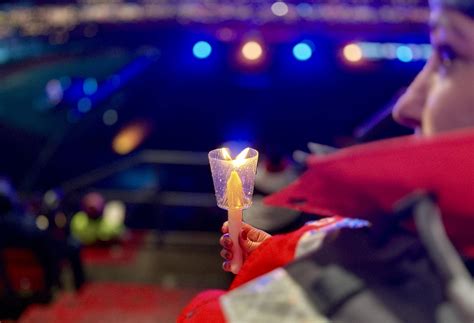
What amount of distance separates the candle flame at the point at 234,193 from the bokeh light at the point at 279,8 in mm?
7105

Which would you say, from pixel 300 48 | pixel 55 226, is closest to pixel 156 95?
pixel 300 48

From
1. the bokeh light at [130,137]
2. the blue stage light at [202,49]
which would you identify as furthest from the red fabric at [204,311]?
the bokeh light at [130,137]

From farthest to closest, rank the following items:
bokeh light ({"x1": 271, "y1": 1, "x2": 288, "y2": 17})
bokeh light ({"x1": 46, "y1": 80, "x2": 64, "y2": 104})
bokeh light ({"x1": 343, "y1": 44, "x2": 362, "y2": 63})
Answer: bokeh light ({"x1": 46, "y1": 80, "x2": 64, "y2": 104}), bokeh light ({"x1": 271, "y1": 1, "x2": 288, "y2": 17}), bokeh light ({"x1": 343, "y1": 44, "x2": 362, "y2": 63})

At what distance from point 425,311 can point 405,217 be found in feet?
0.36

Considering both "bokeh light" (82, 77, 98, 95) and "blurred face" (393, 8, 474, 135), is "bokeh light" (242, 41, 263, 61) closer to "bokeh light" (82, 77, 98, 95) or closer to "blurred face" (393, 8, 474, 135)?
"bokeh light" (82, 77, 98, 95)

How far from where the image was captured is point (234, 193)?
1154 mm

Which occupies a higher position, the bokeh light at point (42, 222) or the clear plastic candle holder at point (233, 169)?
the clear plastic candle holder at point (233, 169)

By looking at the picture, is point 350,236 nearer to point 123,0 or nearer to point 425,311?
point 425,311

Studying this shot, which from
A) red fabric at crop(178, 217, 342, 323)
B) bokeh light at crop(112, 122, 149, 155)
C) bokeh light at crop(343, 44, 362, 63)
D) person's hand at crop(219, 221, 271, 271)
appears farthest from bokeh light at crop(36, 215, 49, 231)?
bokeh light at crop(112, 122, 149, 155)

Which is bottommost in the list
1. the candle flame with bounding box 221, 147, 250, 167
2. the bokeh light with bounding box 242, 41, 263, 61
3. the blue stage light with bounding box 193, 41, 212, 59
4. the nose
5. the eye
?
the candle flame with bounding box 221, 147, 250, 167

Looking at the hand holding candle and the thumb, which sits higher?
the hand holding candle

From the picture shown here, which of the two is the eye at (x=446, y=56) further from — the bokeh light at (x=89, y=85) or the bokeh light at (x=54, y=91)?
the bokeh light at (x=54, y=91)

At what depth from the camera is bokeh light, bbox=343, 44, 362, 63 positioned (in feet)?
24.9

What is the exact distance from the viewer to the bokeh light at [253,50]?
23.0ft
